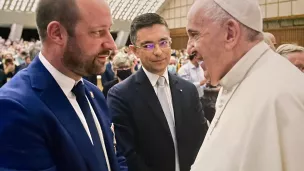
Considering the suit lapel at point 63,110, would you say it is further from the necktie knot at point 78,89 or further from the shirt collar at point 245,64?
the shirt collar at point 245,64

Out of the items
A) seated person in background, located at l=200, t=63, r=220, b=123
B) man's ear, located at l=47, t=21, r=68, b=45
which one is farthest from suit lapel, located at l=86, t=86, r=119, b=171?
seated person in background, located at l=200, t=63, r=220, b=123

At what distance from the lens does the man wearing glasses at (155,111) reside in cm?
226

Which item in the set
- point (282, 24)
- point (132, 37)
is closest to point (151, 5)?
point (282, 24)

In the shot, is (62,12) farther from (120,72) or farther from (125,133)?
(120,72)

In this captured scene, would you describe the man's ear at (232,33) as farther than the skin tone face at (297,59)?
No

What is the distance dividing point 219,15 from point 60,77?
2.54ft

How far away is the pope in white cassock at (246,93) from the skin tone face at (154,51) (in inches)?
30.1

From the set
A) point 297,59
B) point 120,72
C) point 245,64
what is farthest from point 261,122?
point 120,72

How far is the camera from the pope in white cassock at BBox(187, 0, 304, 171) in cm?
126

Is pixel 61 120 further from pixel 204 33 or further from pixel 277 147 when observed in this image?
pixel 277 147

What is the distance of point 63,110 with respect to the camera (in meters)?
1.52

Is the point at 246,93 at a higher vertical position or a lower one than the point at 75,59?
lower

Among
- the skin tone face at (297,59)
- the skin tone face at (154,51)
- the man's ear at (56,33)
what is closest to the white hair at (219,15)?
the man's ear at (56,33)

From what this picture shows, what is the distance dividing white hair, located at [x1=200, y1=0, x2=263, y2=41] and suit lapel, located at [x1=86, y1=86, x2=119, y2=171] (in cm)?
75
